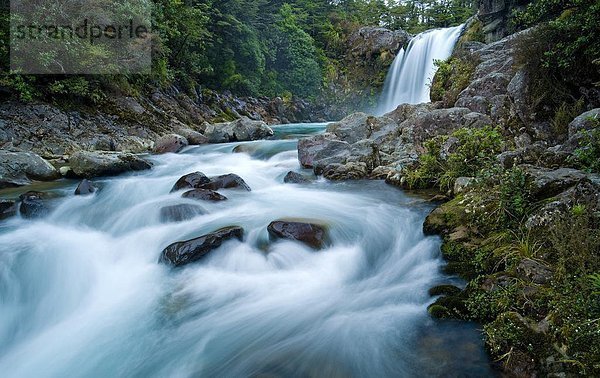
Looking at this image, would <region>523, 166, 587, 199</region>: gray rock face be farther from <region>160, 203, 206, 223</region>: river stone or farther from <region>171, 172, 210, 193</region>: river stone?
<region>171, 172, 210, 193</region>: river stone

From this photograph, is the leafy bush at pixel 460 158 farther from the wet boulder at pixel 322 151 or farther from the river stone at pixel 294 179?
the river stone at pixel 294 179

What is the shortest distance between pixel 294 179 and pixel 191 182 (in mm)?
2807

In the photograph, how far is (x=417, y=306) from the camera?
445 cm

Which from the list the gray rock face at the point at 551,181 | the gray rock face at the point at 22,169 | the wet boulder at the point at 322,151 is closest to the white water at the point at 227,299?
the gray rock face at the point at 551,181

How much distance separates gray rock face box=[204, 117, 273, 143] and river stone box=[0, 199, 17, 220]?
10038mm

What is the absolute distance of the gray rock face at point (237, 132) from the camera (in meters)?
17.1

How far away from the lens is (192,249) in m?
5.69

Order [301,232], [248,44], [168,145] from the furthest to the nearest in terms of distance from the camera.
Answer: [248,44]
[168,145]
[301,232]

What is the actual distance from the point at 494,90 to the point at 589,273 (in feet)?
27.6

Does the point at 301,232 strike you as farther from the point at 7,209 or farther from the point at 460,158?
the point at 7,209

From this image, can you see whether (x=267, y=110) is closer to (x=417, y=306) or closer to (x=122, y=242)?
(x=122, y=242)

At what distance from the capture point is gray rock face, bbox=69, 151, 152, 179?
1020 centimetres

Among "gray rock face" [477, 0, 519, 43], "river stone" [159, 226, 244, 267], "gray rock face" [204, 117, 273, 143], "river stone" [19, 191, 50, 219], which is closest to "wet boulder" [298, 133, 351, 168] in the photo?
"river stone" [159, 226, 244, 267]

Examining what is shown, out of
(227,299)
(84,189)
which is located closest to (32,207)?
(84,189)
